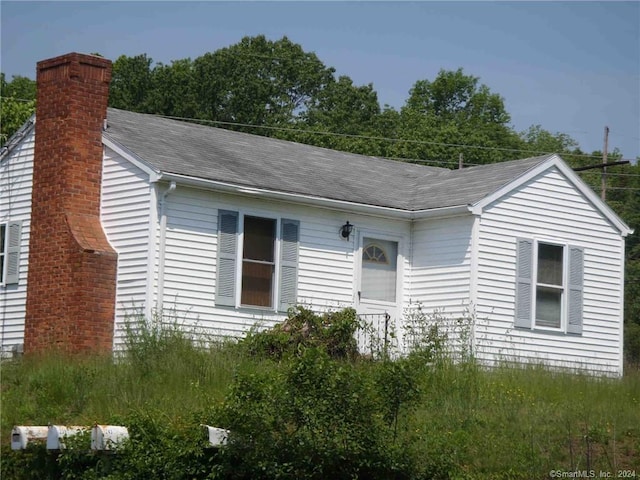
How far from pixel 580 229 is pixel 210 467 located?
41.2ft

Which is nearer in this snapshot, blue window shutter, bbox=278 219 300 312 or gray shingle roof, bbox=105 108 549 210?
gray shingle roof, bbox=105 108 549 210

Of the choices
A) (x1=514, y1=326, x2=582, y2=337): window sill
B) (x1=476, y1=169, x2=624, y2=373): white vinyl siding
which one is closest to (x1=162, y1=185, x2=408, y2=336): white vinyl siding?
(x1=476, y1=169, x2=624, y2=373): white vinyl siding

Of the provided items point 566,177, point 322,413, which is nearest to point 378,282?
point 566,177

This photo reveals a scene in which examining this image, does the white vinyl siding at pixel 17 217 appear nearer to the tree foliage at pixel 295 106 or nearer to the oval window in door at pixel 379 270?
the oval window in door at pixel 379 270

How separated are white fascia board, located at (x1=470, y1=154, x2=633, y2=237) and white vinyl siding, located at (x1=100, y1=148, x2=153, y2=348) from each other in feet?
20.5

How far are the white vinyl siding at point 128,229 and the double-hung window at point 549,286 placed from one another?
291 inches

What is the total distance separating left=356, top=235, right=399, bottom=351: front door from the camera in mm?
23203

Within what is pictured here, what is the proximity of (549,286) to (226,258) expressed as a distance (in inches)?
263

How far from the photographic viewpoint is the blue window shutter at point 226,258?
69.8 feet

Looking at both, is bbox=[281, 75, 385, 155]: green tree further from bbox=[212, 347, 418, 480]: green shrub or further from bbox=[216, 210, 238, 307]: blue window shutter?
bbox=[212, 347, 418, 480]: green shrub

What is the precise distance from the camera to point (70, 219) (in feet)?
70.2

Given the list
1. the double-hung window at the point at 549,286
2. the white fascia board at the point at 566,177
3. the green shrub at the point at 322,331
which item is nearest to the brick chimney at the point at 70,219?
the green shrub at the point at 322,331

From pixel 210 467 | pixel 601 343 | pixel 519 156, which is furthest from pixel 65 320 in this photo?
pixel 519 156

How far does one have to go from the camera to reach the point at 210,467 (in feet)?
46.5
